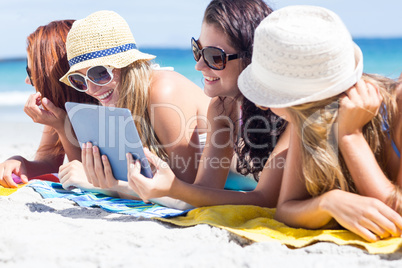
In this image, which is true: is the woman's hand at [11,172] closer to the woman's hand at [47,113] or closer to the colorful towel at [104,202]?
the colorful towel at [104,202]

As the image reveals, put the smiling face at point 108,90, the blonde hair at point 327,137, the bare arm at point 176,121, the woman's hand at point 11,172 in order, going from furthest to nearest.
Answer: the woman's hand at point 11,172 → the smiling face at point 108,90 → the bare arm at point 176,121 → the blonde hair at point 327,137

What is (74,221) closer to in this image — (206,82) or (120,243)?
(120,243)

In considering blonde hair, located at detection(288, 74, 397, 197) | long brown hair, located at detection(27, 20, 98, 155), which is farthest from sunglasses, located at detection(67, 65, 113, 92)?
blonde hair, located at detection(288, 74, 397, 197)

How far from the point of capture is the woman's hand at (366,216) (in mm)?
1917

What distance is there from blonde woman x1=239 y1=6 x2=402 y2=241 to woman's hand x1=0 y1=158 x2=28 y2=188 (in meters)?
1.97

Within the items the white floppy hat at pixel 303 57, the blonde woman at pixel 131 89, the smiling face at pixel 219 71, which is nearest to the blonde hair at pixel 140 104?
the blonde woman at pixel 131 89

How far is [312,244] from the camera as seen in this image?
2033 mm

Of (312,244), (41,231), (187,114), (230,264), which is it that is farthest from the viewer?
(187,114)

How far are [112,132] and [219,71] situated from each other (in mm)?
697

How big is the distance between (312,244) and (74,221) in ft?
3.94

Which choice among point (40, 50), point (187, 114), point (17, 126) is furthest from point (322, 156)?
point (17, 126)

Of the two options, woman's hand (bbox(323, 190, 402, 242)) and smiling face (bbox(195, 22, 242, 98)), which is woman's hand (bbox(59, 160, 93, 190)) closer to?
smiling face (bbox(195, 22, 242, 98))

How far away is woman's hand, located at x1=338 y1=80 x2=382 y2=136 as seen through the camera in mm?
1968

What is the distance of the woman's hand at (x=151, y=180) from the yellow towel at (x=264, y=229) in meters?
0.18
